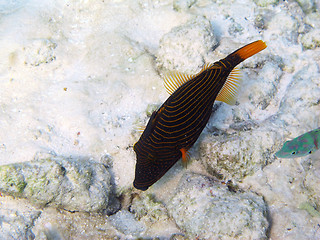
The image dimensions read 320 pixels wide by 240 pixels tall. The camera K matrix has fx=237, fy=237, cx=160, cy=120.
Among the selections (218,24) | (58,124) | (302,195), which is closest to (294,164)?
(302,195)

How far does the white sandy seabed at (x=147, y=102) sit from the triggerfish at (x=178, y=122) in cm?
86

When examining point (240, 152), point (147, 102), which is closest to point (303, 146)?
point (240, 152)

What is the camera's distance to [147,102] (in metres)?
4.72

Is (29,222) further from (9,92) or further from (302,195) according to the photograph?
(302,195)

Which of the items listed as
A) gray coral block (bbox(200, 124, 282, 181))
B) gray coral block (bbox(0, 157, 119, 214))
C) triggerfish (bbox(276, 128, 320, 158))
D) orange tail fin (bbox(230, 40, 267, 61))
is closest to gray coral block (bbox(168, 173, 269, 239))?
gray coral block (bbox(200, 124, 282, 181))

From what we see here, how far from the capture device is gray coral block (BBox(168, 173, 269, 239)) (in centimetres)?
324

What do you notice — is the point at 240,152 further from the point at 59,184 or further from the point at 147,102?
the point at 59,184

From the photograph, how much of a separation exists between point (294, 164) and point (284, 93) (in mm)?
1688

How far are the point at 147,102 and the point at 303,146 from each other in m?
2.76

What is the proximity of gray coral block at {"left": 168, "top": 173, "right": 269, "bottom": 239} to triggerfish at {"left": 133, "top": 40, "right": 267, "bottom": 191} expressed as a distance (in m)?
0.71

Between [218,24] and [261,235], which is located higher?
[218,24]

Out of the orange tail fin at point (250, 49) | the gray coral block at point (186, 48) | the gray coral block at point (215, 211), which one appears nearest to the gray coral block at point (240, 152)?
the gray coral block at point (215, 211)

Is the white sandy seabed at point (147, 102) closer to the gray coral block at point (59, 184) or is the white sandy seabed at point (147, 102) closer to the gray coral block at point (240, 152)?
the gray coral block at point (240, 152)

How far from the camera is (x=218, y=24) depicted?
591cm
